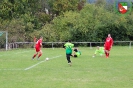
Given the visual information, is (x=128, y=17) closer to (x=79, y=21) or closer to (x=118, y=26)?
(x=118, y=26)

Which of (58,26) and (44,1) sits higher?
(44,1)

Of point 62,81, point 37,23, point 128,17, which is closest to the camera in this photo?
point 62,81

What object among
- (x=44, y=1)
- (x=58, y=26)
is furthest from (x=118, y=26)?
(x=44, y=1)

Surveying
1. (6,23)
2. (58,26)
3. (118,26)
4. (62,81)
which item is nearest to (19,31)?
(6,23)

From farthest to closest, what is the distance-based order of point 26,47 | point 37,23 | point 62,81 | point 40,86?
point 37,23 < point 26,47 < point 62,81 < point 40,86

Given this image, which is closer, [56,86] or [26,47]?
[56,86]

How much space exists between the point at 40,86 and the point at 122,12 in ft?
155

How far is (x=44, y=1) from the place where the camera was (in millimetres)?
69375

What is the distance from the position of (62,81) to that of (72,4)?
5541cm

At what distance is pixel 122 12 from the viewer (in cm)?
5725

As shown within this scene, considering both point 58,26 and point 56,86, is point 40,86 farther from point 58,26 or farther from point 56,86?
point 58,26

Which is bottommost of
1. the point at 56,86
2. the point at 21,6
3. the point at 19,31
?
the point at 56,86

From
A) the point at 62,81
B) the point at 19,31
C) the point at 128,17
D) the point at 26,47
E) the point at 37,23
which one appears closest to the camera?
the point at 62,81

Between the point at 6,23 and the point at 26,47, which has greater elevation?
the point at 6,23
